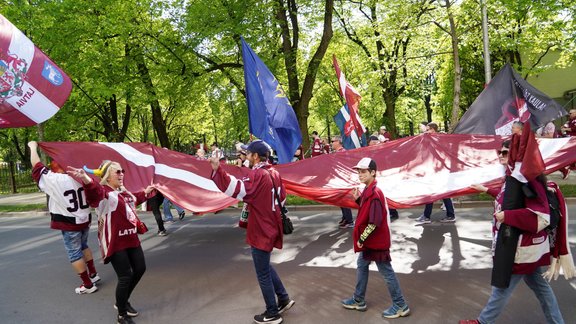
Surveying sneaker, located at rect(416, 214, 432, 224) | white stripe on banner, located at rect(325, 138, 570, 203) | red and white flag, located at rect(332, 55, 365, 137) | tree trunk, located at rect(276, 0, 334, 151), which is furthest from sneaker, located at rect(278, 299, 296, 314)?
tree trunk, located at rect(276, 0, 334, 151)

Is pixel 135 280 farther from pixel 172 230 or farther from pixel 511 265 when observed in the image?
pixel 172 230

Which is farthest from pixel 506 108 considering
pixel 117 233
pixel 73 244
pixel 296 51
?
pixel 296 51

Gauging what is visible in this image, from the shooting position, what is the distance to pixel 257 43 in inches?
589

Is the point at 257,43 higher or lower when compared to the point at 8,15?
lower

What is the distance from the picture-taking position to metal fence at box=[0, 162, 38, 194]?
898 inches

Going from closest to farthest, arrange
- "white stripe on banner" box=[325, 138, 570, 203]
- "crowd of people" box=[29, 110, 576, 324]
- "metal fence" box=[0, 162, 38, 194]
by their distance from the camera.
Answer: "crowd of people" box=[29, 110, 576, 324] < "white stripe on banner" box=[325, 138, 570, 203] < "metal fence" box=[0, 162, 38, 194]

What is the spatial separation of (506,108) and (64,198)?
775 cm

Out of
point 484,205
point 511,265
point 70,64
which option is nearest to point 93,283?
point 511,265

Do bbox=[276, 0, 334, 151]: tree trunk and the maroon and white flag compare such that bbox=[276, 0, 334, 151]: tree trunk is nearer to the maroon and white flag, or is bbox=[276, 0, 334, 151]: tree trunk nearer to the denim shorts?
the maroon and white flag

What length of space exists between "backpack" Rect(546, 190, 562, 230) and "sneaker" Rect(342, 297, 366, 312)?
2.06 m

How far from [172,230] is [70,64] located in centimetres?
1095

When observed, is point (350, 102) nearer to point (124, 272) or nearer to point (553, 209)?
point (553, 209)

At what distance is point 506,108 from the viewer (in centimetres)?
784

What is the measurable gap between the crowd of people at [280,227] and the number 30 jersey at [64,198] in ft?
0.04
